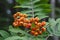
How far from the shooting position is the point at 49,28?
1507 mm

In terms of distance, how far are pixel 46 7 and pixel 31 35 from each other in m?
0.43

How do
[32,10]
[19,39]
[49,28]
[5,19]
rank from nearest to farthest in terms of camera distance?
1. [19,39]
2. [49,28]
3. [32,10]
4. [5,19]

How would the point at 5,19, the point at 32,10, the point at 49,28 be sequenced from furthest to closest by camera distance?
1. the point at 5,19
2. the point at 32,10
3. the point at 49,28

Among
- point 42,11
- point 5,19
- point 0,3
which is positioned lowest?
point 42,11

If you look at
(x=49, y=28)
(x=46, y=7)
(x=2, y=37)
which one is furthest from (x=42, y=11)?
(x=2, y=37)

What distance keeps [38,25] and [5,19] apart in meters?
2.68

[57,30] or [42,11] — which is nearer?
[57,30]

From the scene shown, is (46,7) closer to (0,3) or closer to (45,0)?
(45,0)

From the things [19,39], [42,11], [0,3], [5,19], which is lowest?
[19,39]

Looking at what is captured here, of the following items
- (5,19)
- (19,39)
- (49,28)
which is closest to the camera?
(19,39)

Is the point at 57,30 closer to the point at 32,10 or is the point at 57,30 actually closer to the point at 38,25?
the point at 38,25

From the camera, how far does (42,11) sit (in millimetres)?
1820

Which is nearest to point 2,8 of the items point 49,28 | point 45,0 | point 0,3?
point 0,3

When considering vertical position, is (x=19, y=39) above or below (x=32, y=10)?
below
